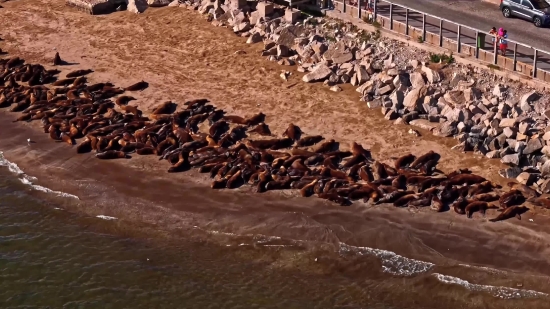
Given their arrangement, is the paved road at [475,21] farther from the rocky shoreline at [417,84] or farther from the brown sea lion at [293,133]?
the brown sea lion at [293,133]

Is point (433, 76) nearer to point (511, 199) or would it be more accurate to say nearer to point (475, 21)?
point (475, 21)

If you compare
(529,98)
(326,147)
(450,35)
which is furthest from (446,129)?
(450,35)

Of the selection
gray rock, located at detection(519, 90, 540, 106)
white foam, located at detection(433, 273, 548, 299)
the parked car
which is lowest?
white foam, located at detection(433, 273, 548, 299)

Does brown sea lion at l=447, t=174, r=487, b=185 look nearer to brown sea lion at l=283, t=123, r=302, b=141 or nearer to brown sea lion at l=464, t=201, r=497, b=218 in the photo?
brown sea lion at l=464, t=201, r=497, b=218

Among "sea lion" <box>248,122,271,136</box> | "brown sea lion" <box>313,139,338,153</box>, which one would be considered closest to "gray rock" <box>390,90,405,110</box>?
"brown sea lion" <box>313,139,338,153</box>

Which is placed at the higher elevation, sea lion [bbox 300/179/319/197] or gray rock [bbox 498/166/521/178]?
gray rock [bbox 498/166/521/178]

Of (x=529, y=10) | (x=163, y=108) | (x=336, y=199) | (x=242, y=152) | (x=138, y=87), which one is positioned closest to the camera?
(x=336, y=199)

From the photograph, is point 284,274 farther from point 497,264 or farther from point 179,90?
point 179,90

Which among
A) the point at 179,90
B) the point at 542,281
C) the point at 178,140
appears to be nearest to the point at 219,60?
the point at 179,90
